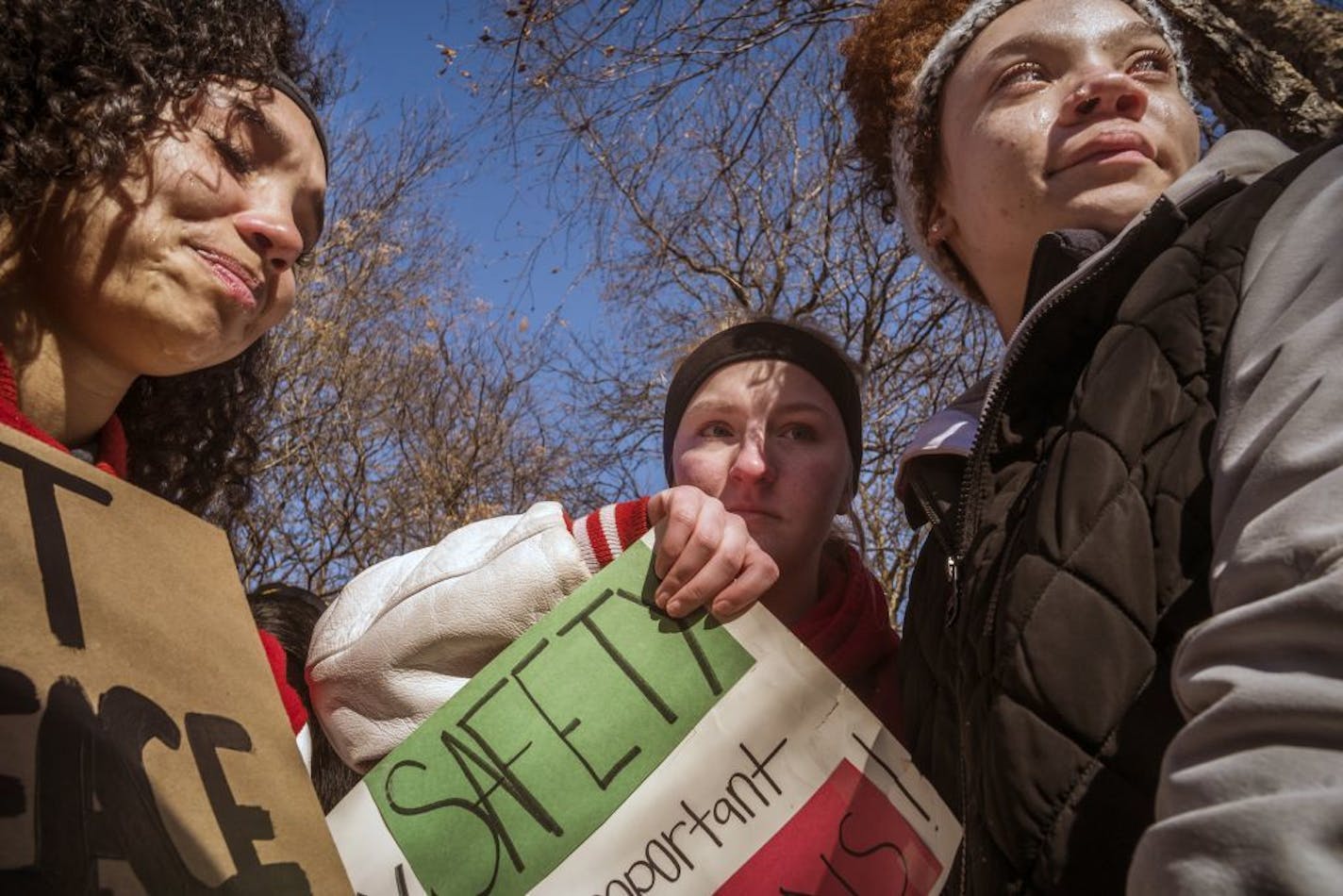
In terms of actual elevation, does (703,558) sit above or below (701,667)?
above

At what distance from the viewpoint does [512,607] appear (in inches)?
51.7

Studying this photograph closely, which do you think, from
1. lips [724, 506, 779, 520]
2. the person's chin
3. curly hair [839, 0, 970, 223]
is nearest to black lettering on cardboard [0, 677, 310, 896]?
lips [724, 506, 779, 520]

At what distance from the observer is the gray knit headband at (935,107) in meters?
1.82

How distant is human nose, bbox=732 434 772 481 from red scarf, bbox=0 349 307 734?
0.94 m

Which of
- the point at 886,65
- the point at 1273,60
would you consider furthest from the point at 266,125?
the point at 1273,60

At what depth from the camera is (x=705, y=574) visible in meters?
1.20

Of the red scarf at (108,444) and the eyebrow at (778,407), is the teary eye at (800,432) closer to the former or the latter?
the eyebrow at (778,407)

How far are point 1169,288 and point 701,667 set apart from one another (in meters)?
0.70

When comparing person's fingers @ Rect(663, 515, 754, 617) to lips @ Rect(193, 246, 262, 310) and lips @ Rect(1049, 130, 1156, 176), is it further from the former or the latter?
lips @ Rect(1049, 130, 1156, 176)

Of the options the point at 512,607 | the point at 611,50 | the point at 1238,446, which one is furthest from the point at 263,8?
the point at 611,50

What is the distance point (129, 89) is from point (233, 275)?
35 cm

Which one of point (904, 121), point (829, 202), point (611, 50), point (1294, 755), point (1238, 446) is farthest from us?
point (829, 202)

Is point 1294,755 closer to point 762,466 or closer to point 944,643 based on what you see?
point 944,643

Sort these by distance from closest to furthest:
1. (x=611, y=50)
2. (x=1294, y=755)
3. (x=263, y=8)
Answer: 1. (x=1294, y=755)
2. (x=263, y=8)
3. (x=611, y=50)
